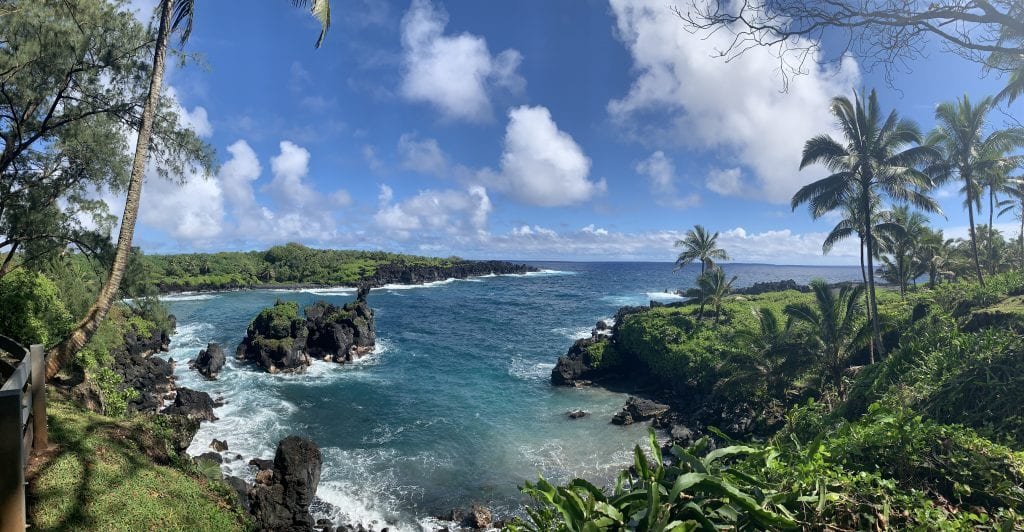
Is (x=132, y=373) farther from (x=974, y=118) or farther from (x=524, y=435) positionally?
(x=974, y=118)

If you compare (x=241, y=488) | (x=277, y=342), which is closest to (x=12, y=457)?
(x=241, y=488)

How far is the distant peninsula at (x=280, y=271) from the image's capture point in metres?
97.6

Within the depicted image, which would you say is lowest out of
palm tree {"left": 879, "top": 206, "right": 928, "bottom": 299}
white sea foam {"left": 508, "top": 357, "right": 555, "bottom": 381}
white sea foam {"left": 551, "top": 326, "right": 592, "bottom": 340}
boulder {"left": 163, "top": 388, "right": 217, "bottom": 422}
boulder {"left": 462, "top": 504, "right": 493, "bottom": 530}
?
boulder {"left": 462, "top": 504, "right": 493, "bottom": 530}

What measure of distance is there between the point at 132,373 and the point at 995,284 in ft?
155

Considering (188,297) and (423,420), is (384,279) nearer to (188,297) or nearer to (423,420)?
(188,297)

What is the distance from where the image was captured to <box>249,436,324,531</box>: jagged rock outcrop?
14.5 m

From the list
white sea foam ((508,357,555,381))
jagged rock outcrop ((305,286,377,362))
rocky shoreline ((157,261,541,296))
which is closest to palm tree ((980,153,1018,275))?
white sea foam ((508,357,555,381))

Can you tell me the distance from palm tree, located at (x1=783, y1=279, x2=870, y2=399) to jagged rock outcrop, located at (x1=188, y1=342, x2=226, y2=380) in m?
36.7

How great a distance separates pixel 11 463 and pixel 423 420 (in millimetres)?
21827

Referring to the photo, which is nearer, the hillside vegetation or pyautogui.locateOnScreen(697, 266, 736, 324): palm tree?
the hillside vegetation

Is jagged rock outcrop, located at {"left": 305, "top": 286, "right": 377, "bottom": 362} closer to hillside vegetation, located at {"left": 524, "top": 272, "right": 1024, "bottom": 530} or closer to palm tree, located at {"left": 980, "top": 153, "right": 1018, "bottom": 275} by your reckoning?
hillside vegetation, located at {"left": 524, "top": 272, "right": 1024, "bottom": 530}

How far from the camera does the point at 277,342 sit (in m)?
35.8

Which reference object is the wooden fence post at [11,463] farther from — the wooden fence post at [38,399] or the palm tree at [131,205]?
the palm tree at [131,205]

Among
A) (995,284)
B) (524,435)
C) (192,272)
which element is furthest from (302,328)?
(192,272)
